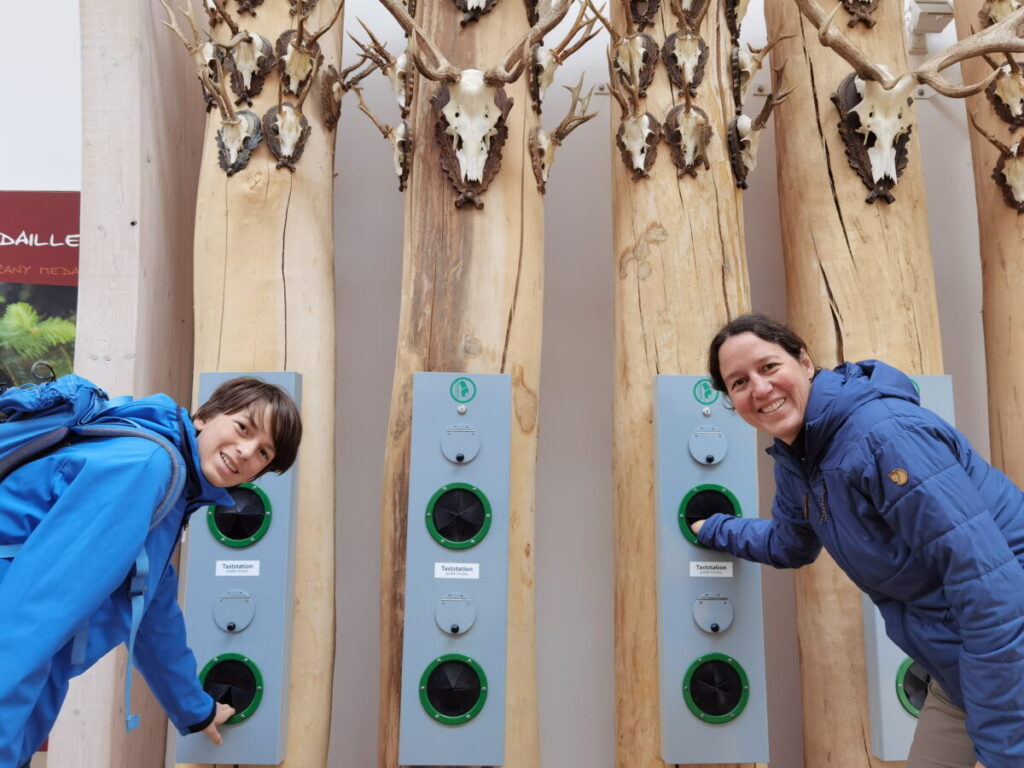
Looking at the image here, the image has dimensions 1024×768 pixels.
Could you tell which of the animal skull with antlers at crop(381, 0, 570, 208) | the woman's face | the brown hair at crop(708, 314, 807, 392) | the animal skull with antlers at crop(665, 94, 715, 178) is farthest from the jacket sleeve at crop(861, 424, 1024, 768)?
the animal skull with antlers at crop(381, 0, 570, 208)

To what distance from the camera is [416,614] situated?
2533 millimetres

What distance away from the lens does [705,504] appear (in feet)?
8.69

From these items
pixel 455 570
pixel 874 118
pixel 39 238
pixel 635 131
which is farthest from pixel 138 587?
pixel 874 118

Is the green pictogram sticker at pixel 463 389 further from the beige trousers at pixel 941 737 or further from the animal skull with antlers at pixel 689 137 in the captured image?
the beige trousers at pixel 941 737

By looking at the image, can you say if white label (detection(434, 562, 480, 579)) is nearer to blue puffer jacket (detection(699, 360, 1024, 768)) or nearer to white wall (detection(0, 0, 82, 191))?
blue puffer jacket (detection(699, 360, 1024, 768))

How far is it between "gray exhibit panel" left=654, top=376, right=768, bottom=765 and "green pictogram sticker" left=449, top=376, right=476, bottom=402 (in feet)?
2.19

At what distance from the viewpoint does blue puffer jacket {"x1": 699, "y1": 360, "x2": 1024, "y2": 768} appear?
148cm

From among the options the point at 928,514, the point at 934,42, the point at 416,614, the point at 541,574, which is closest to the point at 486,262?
the point at 416,614

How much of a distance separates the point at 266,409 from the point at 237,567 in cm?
106

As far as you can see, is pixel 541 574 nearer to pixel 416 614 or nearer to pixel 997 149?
pixel 416 614

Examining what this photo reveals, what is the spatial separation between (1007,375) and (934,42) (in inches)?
74.4

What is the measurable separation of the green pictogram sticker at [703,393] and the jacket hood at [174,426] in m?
1.59

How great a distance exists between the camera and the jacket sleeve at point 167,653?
198 cm

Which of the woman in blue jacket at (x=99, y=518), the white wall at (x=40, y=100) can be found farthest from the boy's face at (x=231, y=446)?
the white wall at (x=40, y=100)
